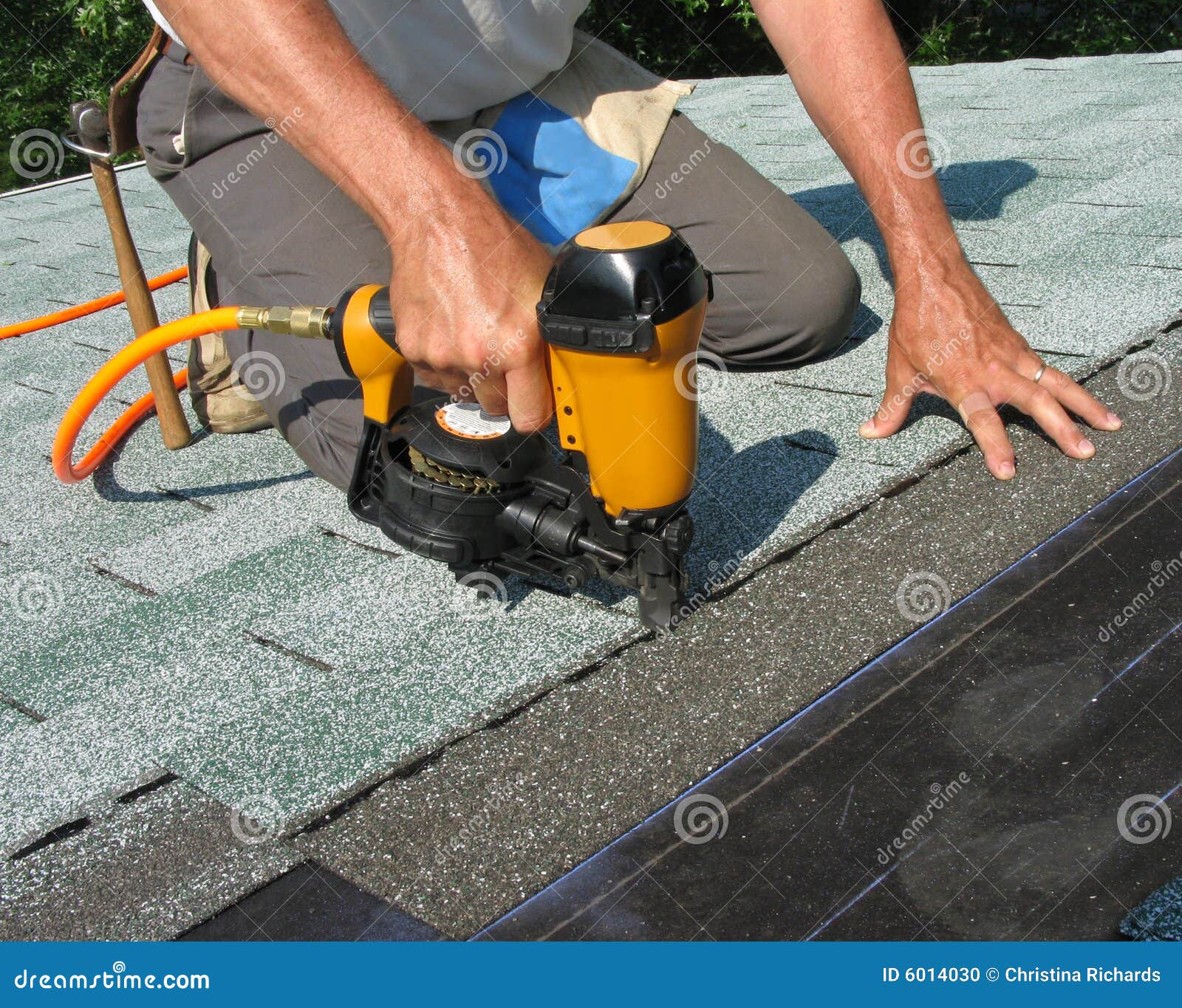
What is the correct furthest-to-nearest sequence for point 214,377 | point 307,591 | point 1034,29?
point 1034,29 → point 214,377 → point 307,591

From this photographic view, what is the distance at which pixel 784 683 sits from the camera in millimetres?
1576

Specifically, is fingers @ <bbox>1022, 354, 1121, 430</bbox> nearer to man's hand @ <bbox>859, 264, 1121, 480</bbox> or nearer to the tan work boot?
man's hand @ <bbox>859, 264, 1121, 480</bbox>

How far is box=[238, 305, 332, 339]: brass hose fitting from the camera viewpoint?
178cm

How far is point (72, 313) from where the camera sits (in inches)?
127

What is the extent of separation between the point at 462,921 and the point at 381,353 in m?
A: 0.86

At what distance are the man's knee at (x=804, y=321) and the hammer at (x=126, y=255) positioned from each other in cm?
125

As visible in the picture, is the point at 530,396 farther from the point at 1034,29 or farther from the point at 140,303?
the point at 1034,29

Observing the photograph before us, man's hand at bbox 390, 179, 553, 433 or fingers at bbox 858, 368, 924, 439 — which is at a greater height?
man's hand at bbox 390, 179, 553, 433

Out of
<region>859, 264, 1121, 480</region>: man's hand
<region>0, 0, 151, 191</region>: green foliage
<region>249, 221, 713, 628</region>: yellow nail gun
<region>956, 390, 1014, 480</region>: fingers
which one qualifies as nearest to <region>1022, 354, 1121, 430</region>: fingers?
<region>859, 264, 1121, 480</region>: man's hand

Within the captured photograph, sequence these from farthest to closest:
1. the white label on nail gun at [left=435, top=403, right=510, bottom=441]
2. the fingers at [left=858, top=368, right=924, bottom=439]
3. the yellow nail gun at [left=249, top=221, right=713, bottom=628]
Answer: the fingers at [left=858, top=368, right=924, bottom=439], the white label on nail gun at [left=435, top=403, right=510, bottom=441], the yellow nail gun at [left=249, top=221, right=713, bottom=628]

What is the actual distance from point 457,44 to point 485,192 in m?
0.95

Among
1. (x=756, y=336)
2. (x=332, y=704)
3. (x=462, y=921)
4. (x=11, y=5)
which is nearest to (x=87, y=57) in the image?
(x=11, y=5)

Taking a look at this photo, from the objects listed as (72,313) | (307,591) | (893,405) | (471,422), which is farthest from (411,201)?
(72,313)

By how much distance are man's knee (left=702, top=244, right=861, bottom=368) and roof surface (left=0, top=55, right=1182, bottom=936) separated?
53 mm
